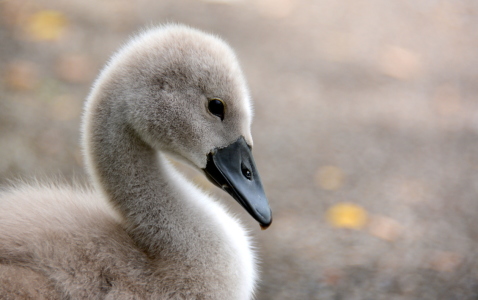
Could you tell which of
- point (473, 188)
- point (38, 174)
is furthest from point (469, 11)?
point (38, 174)

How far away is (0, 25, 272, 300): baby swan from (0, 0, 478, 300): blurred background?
2.46 ft

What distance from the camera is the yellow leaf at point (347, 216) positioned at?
2814mm

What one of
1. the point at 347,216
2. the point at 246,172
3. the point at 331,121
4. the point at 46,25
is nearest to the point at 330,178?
the point at 347,216

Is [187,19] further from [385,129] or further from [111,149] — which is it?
[111,149]

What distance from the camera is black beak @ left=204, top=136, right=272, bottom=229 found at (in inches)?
65.2

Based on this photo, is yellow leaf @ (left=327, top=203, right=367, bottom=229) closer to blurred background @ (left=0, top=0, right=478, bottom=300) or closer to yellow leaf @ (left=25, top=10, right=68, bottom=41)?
blurred background @ (left=0, top=0, right=478, bottom=300)

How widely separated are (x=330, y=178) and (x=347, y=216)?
12.9 inches

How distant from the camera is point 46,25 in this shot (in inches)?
→ 154

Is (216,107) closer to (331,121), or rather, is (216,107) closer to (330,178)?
(330,178)

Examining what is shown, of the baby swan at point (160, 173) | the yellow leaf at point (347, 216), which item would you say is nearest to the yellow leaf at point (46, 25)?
Result: the yellow leaf at point (347, 216)

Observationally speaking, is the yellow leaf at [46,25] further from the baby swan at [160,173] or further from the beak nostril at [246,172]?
the beak nostril at [246,172]

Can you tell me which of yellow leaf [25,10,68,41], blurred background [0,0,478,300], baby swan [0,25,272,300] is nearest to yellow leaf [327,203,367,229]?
blurred background [0,0,478,300]

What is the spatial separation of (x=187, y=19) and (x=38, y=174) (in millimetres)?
1857

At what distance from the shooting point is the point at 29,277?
1491mm
